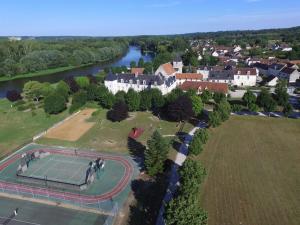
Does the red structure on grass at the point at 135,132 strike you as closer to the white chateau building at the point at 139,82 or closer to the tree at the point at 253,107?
the white chateau building at the point at 139,82

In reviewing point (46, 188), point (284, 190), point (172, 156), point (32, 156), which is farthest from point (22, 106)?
point (284, 190)

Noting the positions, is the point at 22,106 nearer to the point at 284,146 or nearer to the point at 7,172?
the point at 7,172

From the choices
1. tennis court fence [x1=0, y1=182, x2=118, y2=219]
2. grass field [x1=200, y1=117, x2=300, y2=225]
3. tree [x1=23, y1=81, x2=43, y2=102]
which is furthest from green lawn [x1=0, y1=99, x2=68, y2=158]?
grass field [x1=200, y1=117, x2=300, y2=225]

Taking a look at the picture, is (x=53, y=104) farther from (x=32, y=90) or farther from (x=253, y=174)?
(x=253, y=174)

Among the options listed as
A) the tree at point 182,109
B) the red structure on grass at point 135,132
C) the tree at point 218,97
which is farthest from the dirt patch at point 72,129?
the tree at point 218,97

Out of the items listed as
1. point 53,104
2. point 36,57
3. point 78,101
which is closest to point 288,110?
point 78,101
